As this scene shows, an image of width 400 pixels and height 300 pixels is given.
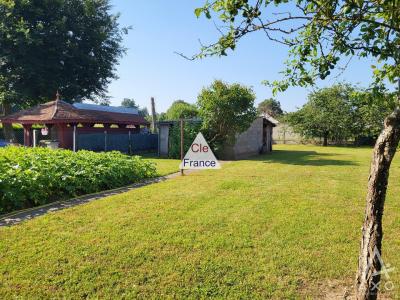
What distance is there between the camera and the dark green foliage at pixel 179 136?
20.0 meters

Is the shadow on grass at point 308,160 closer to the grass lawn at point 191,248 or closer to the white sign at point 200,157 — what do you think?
the white sign at point 200,157

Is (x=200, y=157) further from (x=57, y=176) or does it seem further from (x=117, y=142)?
(x=117, y=142)

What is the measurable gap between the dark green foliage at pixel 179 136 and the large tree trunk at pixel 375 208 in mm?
16980

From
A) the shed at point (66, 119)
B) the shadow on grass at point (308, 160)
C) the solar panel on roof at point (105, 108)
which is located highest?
the solar panel on roof at point (105, 108)

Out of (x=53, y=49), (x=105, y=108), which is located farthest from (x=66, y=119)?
(x=53, y=49)

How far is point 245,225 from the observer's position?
5.85 metres

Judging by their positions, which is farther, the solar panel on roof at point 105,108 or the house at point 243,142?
the solar panel on roof at point 105,108

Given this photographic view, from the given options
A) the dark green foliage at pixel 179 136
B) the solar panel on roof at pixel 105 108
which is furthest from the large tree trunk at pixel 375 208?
the solar panel on roof at pixel 105 108

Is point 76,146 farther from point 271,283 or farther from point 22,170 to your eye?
point 271,283

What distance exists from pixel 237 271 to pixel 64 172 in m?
5.89

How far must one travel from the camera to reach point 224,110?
1877 cm

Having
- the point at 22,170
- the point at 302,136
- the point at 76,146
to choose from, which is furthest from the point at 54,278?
the point at 302,136

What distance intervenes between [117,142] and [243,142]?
8171 millimetres

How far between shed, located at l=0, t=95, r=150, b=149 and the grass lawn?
14091 millimetres
